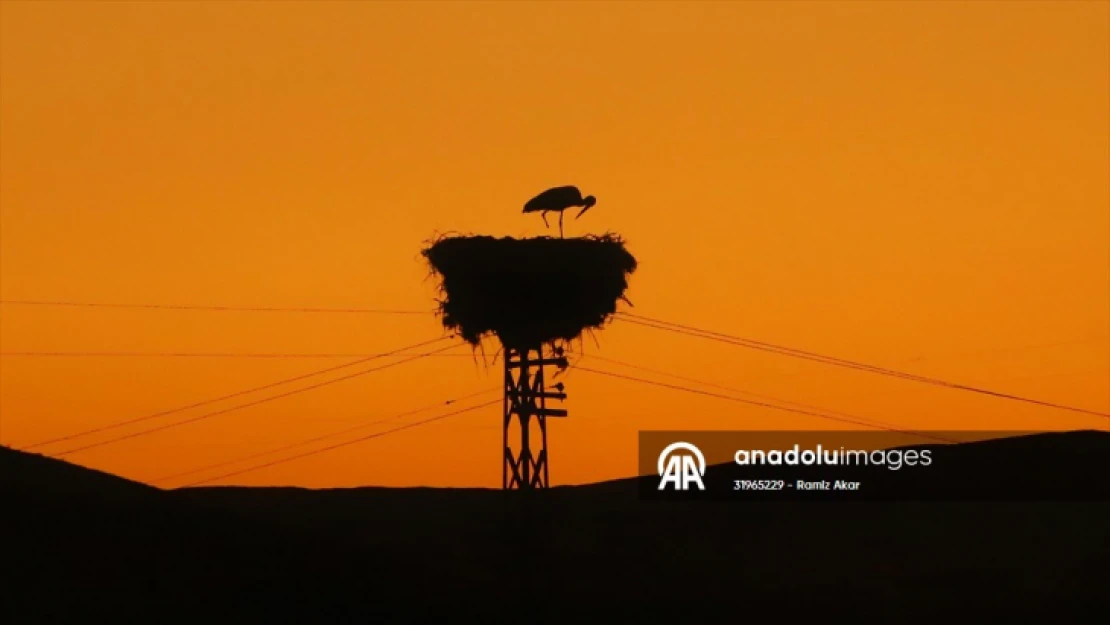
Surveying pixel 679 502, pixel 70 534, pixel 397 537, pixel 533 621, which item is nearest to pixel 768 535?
pixel 679 502

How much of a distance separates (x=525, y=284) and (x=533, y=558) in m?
5.96

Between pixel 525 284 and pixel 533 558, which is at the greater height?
pixel 525 284

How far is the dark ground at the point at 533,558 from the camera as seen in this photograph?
107 ft

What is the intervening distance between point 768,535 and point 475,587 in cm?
1548

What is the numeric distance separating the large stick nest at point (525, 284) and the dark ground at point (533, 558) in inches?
131

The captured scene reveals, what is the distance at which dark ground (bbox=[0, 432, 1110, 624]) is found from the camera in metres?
32.5

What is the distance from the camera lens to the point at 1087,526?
50.8m

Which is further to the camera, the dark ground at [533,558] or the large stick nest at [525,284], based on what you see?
the large stick nest at [525,284]

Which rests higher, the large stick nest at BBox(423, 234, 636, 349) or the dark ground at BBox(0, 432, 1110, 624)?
the large stick nest at BBox(423, 234, 636, 349)

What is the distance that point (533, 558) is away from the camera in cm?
4244

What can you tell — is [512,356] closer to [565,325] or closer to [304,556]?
[565,325]

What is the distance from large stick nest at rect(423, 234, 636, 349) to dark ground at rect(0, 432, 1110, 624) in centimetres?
332

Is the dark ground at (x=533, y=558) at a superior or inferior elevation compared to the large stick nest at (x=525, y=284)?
inferior

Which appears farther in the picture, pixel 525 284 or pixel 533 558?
pixel 533 558
